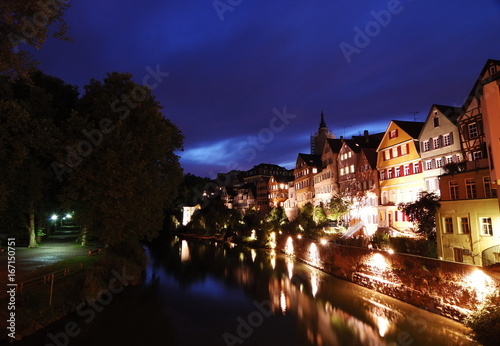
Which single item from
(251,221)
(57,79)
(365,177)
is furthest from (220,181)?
(57,79)

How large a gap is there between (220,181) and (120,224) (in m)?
91.2

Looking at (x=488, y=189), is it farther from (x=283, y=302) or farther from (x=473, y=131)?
(x=283, y=302)

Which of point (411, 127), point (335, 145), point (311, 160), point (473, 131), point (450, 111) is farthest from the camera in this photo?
point (311, 160)

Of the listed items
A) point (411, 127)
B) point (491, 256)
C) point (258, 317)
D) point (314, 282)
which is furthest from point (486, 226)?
point (411, 127)

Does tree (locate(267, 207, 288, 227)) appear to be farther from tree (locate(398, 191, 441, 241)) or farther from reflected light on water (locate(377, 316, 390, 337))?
reflected light on water (locate(377, 316, 390, 337))

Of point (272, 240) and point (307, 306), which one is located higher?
point (272, 240)

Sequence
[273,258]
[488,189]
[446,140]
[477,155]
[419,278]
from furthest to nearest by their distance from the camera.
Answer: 1. [273,258]
2. [446,140]
3. [477,155]
4. [419,278]
5. [488,189]

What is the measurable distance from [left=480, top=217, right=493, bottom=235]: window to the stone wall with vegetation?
11.3 ft

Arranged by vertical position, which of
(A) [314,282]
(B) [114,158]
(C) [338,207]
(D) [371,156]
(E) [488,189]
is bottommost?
(A) [314,282]

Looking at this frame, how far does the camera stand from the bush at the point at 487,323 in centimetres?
1431

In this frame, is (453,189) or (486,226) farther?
(453,189)

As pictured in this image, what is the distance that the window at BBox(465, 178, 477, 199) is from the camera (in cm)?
2017

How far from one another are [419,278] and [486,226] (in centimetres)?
510

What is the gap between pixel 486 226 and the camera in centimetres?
1878
